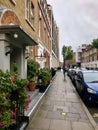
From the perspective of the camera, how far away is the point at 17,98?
17.4ft

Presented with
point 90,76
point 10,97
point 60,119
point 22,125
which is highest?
point 90,76

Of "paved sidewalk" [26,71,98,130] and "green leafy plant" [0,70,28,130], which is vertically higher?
"green leafy plant" [0,70,28,130]

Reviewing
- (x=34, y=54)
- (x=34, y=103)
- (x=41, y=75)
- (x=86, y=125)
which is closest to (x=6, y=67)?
(x=34, y=103)

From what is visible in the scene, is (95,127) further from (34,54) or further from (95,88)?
(34,54)

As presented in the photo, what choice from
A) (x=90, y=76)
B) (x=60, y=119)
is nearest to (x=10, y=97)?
(x=60, y=119)

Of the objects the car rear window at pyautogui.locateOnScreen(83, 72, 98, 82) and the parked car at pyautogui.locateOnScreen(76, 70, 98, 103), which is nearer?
the parked car at pyautogui.locateOnScreen(76, 70, 98, 103)

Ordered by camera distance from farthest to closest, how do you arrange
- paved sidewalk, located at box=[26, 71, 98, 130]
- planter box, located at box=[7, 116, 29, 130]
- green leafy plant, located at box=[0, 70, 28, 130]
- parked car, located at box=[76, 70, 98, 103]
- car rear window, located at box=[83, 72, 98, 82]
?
car rear window, located at box=[83, 72, 98, 82] → parked car, located at box=[76, 70, 98, 103] → paved sidewalk, located at box=[26, 71, 98, 130] → planter box, located at box=[7, 116, 29, 130] → green leafy plant, located at box=[0, 70, 28, 130]

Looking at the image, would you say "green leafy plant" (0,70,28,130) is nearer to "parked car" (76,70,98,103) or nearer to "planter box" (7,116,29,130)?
"planter box" (7,116,29,130)

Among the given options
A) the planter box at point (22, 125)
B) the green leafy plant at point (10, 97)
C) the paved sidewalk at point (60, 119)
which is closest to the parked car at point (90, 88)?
the paved sidewalk at point (60, 119)

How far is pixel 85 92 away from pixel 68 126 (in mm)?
4395

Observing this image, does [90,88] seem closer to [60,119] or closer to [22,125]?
[60,119]

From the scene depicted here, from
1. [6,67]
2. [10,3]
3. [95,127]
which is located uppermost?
[10,3]

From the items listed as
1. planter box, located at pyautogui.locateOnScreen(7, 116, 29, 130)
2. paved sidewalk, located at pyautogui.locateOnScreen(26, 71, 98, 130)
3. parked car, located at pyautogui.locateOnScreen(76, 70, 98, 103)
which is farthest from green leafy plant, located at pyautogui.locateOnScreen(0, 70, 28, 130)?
parked car, located at pyautogui.locateOnScreen(76, 70, 98, 103)

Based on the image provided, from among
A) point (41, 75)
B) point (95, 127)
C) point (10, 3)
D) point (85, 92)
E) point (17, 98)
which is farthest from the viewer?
point (41, 75)
